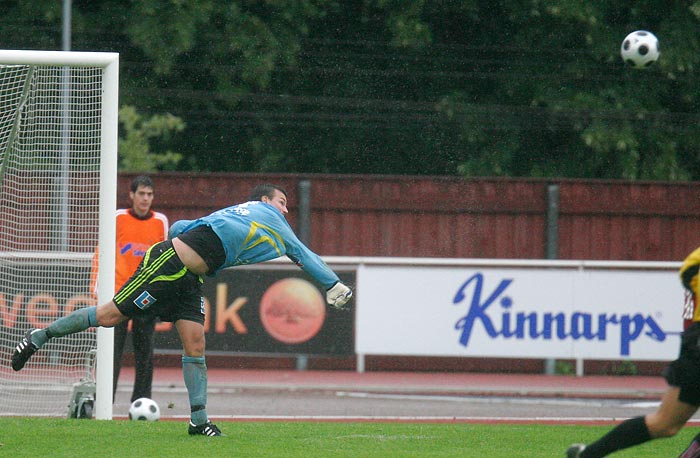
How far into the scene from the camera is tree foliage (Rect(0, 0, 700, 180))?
20438mm

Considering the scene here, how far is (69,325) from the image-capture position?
8.10 meters

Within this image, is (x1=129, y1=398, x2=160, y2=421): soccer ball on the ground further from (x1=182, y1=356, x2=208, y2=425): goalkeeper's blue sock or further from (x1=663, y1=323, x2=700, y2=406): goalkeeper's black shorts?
(x1=663, y1=323, x2=700, y2=406): goalkeeper's black shorts

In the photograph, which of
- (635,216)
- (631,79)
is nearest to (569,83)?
(631,79)

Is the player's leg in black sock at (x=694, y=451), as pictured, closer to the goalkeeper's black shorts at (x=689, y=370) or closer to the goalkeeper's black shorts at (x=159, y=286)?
the goalkeeper's black shorts at (x=689, y=370)

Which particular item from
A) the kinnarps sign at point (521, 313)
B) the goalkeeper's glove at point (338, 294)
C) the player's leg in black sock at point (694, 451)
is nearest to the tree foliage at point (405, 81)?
the kinnarps sign at point (521, 313)

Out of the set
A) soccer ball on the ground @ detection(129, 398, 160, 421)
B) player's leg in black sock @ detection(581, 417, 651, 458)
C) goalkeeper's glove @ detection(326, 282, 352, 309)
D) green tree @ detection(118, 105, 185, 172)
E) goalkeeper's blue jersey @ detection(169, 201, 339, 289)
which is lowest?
soccer ball on the ground @ detection(129, 398, 160, 421)

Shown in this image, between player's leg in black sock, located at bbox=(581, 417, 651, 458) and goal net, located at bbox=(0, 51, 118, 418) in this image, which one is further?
goal net, located at bbox=(0, 51, 118, 418)

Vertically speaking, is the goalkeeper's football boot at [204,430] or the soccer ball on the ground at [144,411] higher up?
the goalkeeper's football boot at [204,430]

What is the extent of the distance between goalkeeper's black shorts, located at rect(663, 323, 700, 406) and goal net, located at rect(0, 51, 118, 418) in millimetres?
4915

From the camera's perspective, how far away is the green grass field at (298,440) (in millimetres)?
7594

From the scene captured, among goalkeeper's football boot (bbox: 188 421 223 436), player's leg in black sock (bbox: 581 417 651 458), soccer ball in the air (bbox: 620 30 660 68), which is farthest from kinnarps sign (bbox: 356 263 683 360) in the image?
player's leg in black sock (bbox: 581 417 651 458)

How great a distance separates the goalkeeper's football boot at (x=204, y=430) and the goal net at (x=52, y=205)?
155 centimetres

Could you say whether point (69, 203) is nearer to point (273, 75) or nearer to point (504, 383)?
point (504, 383)

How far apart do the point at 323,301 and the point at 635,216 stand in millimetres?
5096
